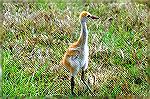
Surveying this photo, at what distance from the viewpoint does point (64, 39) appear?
1563 mm

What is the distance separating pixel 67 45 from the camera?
61.2 inches

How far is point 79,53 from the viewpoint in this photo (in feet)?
4.95

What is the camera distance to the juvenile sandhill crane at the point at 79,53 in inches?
59.4

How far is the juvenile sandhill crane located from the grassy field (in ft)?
0.10

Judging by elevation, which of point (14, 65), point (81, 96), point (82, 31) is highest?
point (82, 31)

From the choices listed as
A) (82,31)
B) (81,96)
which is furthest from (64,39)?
(81,96)

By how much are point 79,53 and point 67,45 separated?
0.21ft

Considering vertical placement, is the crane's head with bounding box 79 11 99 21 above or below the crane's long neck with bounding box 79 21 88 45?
above

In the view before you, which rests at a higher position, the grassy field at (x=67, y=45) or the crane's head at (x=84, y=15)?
the crane's head at (x=84, y=15)

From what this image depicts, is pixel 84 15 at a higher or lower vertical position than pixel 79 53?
higher

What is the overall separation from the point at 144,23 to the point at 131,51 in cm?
10

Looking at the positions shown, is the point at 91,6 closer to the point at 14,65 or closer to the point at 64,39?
the point at 64,39

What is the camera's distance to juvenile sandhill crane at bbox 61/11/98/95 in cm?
151

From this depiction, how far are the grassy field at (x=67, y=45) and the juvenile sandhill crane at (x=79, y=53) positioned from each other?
30mm
